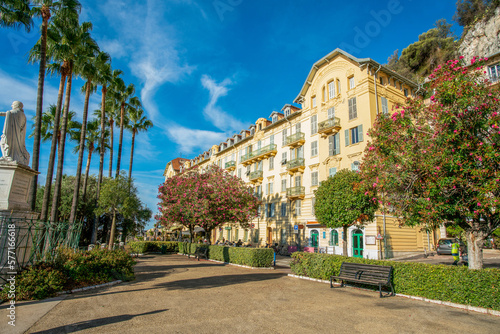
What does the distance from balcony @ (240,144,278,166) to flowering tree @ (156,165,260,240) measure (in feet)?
32.6

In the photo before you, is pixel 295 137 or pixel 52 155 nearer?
pixel 52 155

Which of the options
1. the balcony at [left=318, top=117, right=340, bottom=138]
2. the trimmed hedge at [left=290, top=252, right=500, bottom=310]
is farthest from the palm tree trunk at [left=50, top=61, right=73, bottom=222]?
the balcony at [left=318, top=117, right=340, bottom=138]

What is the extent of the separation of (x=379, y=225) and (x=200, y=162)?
38427 mm

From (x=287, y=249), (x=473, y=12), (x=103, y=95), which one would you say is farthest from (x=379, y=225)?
(x=473, y=12)

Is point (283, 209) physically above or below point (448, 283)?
above

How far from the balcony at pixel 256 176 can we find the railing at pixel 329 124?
1103cm

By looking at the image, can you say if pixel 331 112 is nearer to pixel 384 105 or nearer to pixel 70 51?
pixel 384 105

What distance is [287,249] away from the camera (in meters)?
30.1

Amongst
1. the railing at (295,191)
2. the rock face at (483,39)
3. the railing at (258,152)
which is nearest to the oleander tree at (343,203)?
the railing at (295,191)

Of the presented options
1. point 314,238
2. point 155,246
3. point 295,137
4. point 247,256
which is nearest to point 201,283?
point 247,256

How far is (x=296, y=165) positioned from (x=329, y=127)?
5.58 metres

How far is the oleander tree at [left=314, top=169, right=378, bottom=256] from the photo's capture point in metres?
16.9

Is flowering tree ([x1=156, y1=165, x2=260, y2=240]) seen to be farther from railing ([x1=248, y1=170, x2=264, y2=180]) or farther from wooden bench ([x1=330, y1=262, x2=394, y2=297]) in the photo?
wooden bench ([x1=330, y1=262, x2=394, y2=297])

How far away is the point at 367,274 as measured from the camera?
9.86m
